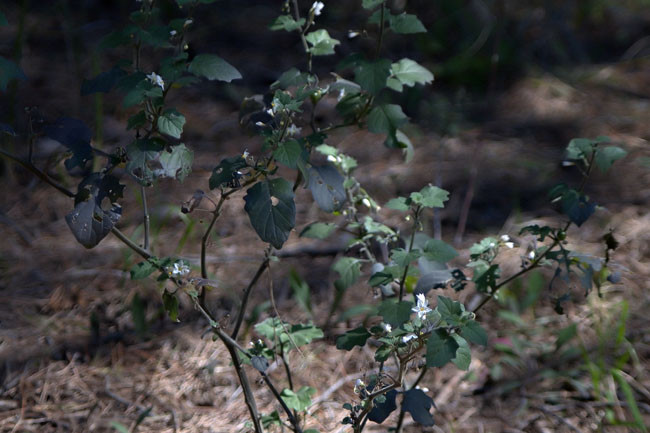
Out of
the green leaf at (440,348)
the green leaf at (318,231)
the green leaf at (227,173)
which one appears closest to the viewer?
Result: the green leaf at (440,348)

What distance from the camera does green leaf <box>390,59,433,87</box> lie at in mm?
1450

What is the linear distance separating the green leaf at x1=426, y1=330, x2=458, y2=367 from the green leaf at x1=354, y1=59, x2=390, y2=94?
0.56 meters

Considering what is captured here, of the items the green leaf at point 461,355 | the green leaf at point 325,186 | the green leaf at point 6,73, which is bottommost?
the green leaf at point 461,355

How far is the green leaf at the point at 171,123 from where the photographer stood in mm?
1159

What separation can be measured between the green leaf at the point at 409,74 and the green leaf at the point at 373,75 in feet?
0.31

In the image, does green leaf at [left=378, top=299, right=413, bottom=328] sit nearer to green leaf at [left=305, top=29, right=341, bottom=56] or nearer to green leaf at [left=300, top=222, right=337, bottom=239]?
green leaf at [left=300, top=222, right=337, bottom=239]

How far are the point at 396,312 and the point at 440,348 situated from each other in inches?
7.2

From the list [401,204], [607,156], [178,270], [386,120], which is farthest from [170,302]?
[607,156]

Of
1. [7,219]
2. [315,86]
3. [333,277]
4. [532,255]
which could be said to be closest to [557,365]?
[532,255]

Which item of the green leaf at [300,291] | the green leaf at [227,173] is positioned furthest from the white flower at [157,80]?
the green leaf at [300,291]

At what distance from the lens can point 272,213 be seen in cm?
116

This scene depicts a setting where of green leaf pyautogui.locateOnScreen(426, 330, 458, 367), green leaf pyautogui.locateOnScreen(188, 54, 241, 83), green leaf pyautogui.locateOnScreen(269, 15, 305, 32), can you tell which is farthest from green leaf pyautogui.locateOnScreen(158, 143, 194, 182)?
green leaf pyautogui.locateOnScreen(426, 330, 458, 367)

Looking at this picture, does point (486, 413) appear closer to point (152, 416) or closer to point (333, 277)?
point (333, 277)

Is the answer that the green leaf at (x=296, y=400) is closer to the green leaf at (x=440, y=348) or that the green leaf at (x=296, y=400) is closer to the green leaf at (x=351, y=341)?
the green leaf at (x=351, y=341)
